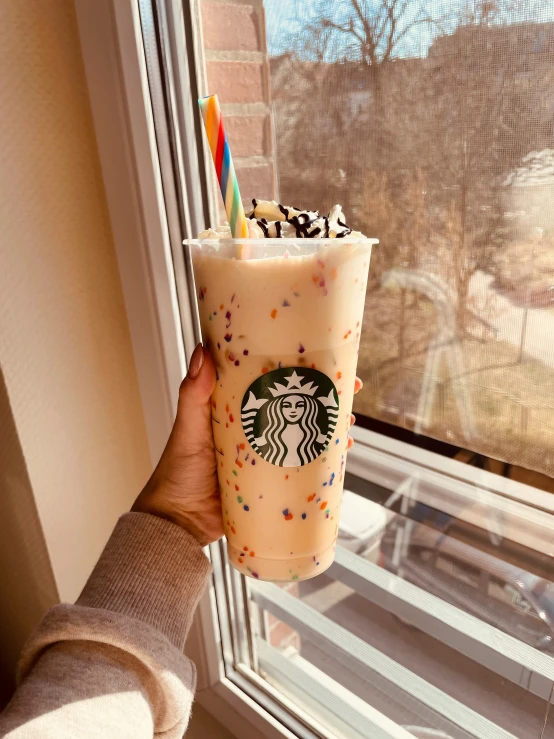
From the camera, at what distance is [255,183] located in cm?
90

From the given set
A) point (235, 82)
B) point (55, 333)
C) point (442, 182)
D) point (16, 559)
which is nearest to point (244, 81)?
point (235, 82)

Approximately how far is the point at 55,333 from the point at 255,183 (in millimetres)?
400

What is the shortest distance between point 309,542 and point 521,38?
1.96 ft

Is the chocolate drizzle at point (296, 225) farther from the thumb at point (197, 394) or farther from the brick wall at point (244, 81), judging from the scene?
the brick wall at point (244, 81)

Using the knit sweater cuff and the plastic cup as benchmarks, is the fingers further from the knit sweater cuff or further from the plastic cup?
the knit sweater cuff

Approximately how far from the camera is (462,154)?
67 cm

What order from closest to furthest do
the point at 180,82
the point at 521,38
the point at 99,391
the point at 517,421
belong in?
1. the point at 521,38
2. the point at 517,421
3. the point at 180,82
4. the point at 99,391

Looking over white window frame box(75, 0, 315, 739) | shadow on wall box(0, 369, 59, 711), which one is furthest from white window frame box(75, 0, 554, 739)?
shadow on wall box(0, 369, 59, 711)

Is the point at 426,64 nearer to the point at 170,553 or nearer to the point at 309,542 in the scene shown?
the point at 309,542

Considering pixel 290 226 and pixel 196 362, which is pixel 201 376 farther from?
pixel 290 226

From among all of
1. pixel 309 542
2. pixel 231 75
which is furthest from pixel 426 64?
pixel 309 542

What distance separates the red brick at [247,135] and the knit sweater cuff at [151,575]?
1.86 feet

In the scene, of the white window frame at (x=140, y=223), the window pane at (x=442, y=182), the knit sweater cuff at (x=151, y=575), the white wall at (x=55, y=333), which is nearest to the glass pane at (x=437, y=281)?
the window pane at (x=442, y=182)

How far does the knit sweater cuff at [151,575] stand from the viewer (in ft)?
2.29
